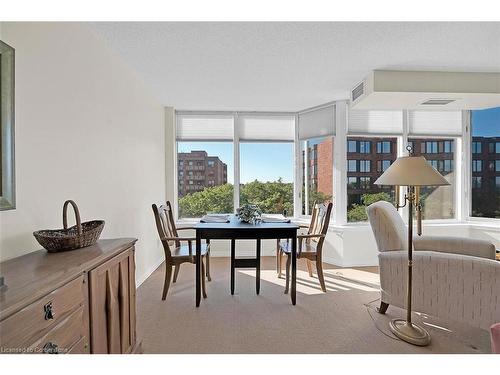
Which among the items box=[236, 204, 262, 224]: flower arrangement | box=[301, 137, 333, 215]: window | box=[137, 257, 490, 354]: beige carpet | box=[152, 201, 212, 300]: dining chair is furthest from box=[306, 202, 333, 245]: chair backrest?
box=[152, 201, 212, 300]: dining chair

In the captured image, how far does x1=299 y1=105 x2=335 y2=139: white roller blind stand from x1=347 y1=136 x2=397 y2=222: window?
15.0 inches

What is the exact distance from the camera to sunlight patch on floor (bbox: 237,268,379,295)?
3.16m

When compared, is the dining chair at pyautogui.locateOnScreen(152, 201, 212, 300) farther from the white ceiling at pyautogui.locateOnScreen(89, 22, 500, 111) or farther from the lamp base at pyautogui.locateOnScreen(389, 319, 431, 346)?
the lamp base at pyautogui.locateOnScreen(389, 319, 431, 346)

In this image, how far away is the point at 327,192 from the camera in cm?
436

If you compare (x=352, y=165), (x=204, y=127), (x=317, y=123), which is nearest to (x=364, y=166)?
(x=352, y=165)

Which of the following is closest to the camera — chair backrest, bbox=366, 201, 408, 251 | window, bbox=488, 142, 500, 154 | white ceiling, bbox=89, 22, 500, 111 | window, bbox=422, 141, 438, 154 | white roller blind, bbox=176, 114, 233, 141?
white ceiling, bbox=89, 22, 500, 111

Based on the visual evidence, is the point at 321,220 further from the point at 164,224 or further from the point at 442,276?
the point at 164,224

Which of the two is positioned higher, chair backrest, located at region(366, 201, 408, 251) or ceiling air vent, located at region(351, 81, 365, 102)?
ceiling air vent, located at region(351, 81, 365, 102)

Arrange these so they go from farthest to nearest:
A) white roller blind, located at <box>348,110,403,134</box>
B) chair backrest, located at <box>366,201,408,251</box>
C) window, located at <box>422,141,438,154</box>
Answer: window, located at <box>422,141,438,154</box>
white roller blind, located at <box>348,110,403,134</box>
chair backrest, located at <box>366,201,408,251</box>

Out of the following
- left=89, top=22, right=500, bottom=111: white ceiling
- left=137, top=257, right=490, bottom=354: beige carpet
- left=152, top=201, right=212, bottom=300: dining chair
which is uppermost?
left=89, top=22, right=500, bottom=111: white ceiling

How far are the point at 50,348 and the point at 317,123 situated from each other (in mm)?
4212

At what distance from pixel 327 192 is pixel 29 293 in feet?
13.1

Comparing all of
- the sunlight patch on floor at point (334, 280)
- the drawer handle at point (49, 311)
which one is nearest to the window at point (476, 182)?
the sunlight patch on floor at point (334, 280)
